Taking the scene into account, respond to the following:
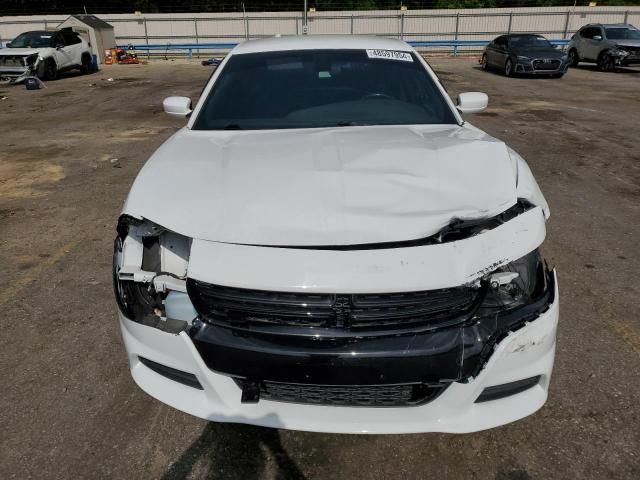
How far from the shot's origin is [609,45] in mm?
18391

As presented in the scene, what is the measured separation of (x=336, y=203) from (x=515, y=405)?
1063 millimetres

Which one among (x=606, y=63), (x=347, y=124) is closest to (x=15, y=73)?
(x=347, y=124)

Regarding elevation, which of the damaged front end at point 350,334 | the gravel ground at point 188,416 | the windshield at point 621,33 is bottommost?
the gravel ground at point 188,416

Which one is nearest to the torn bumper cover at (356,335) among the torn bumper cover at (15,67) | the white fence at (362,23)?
the torn bumper cover at (15,67)

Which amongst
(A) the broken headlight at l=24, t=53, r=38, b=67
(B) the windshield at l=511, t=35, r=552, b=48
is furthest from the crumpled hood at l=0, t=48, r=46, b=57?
(B) the windshield at l=511, t=35, r=552, b=48

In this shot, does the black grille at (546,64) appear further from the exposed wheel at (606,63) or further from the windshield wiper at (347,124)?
the windshield wiper at (347,124)

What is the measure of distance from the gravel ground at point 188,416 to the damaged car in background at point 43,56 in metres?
11.0

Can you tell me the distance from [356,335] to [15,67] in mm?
17786

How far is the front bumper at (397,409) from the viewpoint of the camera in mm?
1891

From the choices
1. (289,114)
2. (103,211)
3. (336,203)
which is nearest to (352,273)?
(336,203)

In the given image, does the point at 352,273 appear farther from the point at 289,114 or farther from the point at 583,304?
the point at 583,304

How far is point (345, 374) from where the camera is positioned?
1808 mm

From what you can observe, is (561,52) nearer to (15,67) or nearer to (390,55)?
(390,55)

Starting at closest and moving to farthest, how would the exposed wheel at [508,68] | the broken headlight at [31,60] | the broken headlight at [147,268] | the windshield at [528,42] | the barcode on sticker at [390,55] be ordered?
the broken headlight at [147,268]
the barcode on sticker at [390,55]
the broken headlight at [31,60]
the exposed wheel at [508,68]
the windshield at [528,42]
